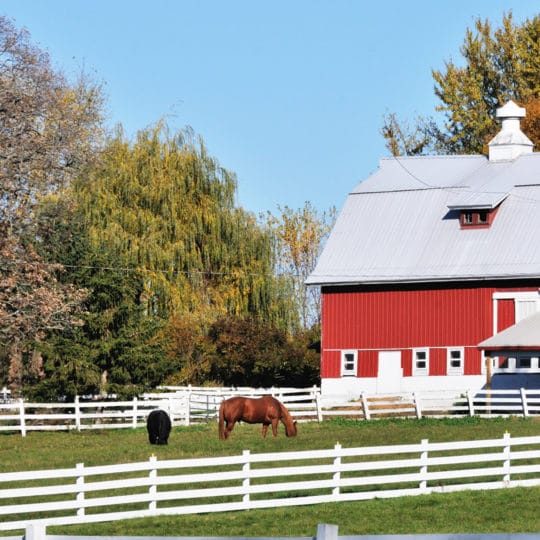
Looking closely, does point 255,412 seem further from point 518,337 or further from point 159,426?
point 518,337

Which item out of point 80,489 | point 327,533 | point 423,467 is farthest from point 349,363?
point 327,533

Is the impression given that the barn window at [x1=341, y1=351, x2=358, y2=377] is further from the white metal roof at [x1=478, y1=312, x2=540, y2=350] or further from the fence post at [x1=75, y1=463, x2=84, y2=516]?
the fence post at [x1=75, y1=463, x2=84, y2=516]

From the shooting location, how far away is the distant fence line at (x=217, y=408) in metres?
42.9

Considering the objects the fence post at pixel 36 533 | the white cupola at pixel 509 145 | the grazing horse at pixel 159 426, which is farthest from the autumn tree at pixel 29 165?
the fence post at pixel 36 533

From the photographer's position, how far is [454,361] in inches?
2050

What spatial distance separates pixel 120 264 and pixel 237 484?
79.6ft

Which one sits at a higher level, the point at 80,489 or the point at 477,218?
the point at 477,218

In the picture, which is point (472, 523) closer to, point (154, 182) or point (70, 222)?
point (70, 222)

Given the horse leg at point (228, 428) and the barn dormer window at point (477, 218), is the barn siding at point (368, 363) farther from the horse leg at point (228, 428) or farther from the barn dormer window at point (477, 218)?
the horse leg at point (228, 428)

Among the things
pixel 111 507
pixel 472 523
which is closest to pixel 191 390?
pixel 111 507

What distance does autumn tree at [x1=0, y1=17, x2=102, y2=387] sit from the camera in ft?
135

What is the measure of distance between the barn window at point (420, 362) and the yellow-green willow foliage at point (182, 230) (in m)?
11.0

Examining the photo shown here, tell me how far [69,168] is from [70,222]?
673 centimetres

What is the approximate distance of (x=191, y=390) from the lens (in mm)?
49812
